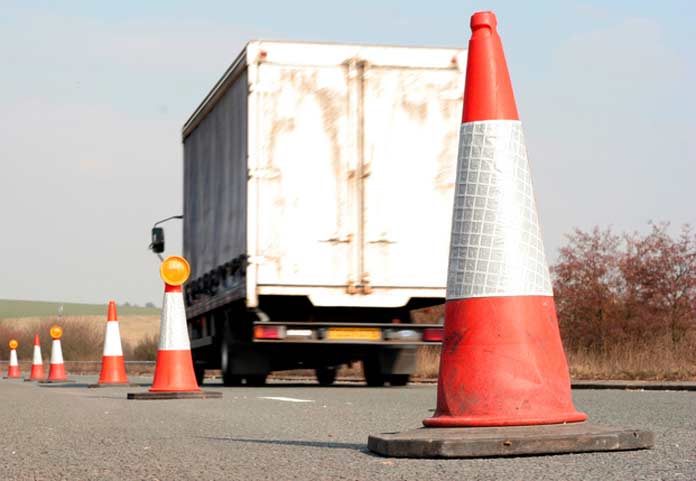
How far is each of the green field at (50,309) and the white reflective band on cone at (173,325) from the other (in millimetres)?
85339

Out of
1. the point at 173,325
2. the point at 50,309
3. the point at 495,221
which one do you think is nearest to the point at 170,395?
the point at 173,325

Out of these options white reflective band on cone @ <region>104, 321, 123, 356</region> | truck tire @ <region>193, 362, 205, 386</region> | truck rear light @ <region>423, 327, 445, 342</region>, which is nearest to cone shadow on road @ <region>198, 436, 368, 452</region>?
truck rear light @ <region>423, 327, 445, 342</region>

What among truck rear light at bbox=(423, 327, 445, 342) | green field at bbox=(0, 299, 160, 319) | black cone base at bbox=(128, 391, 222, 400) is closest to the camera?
black cone base at bbox=(128, 391, 222, 400)

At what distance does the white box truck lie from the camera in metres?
15.0

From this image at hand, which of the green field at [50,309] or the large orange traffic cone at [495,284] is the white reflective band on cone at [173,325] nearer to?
the large orange traffic cone at [495,284]

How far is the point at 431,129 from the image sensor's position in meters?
15.2

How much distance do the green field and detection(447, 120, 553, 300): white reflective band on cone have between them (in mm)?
92286

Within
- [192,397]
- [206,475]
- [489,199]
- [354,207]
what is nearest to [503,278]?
[489,199]

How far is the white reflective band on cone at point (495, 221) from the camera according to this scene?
6.08 metres

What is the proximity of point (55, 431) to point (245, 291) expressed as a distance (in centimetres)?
720

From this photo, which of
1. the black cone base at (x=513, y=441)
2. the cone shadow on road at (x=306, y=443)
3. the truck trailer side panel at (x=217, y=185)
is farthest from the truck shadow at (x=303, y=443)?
the truck trailer side panel at (x=217, y=185)

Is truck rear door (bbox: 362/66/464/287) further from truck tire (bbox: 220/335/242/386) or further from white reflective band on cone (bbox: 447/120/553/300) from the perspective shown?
white reflective band on cone (bbox: 447/120/553/300)

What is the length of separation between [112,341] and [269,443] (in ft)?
39.6

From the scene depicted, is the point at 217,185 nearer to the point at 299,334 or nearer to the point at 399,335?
the point at 299,334
